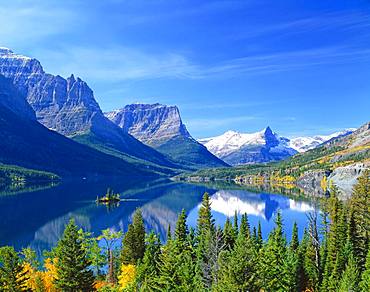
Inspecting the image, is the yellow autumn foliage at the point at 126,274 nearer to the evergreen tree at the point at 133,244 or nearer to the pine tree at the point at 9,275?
the evergreen tree at the point at 133,244

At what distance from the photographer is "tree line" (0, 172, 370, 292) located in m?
52.4

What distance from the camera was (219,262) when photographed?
57.2 meters

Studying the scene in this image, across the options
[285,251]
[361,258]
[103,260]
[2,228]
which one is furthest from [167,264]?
[2,228]

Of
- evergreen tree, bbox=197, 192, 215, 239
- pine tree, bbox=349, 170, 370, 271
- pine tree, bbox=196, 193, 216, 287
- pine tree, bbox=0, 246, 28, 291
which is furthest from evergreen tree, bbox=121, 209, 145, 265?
pine tree, bbox=349, 170, 370, 271

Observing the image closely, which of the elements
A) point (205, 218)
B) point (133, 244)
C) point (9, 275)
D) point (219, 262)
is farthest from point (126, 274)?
point (9, 275)

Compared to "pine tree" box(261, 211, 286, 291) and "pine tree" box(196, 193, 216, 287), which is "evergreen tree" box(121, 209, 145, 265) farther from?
"pine tree" box(261, 211, 286, 291)

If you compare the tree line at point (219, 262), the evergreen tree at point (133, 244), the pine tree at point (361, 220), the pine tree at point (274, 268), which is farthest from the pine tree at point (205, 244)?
the pine tree at point (361, 220)

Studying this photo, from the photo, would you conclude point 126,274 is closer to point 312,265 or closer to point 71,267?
point 71,267

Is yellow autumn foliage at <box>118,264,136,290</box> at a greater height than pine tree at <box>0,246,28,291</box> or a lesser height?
lesser

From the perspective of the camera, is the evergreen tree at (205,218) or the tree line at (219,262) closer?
the tree line at (219,262)

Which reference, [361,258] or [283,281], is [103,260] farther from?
[361,258]

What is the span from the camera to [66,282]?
177 ft

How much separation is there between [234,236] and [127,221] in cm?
9754

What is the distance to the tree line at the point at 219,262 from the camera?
52375mm
